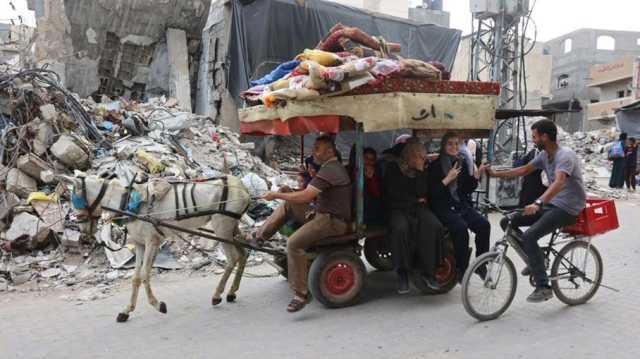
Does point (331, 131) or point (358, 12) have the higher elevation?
point (358, 12)

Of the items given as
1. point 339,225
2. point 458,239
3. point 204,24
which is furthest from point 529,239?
point 204,24

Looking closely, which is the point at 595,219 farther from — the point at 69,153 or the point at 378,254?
the point at 69,153

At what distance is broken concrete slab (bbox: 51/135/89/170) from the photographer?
28.3 feet

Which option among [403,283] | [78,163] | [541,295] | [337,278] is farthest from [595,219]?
[78,163]

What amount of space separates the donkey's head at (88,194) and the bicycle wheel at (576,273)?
4.30 m

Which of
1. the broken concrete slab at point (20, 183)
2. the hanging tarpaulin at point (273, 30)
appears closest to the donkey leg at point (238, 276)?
the broken concrete slab at point (20, 183)

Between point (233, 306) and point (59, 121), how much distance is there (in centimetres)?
598

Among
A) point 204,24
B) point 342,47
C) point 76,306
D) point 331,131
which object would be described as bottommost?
point 76,306

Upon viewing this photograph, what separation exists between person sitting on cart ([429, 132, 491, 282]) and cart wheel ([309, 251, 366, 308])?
1011mm

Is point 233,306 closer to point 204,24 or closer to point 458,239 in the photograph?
point 458,239

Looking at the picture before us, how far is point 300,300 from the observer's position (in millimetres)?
5074

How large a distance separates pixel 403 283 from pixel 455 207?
3.25 feet

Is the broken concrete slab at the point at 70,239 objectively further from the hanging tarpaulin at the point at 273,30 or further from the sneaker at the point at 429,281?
the hanging tarpaulin at the point at 273,30

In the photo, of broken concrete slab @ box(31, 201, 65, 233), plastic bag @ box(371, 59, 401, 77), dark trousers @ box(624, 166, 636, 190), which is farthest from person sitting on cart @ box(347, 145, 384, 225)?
dark trousers @ box(624, 166, 636, 190)
